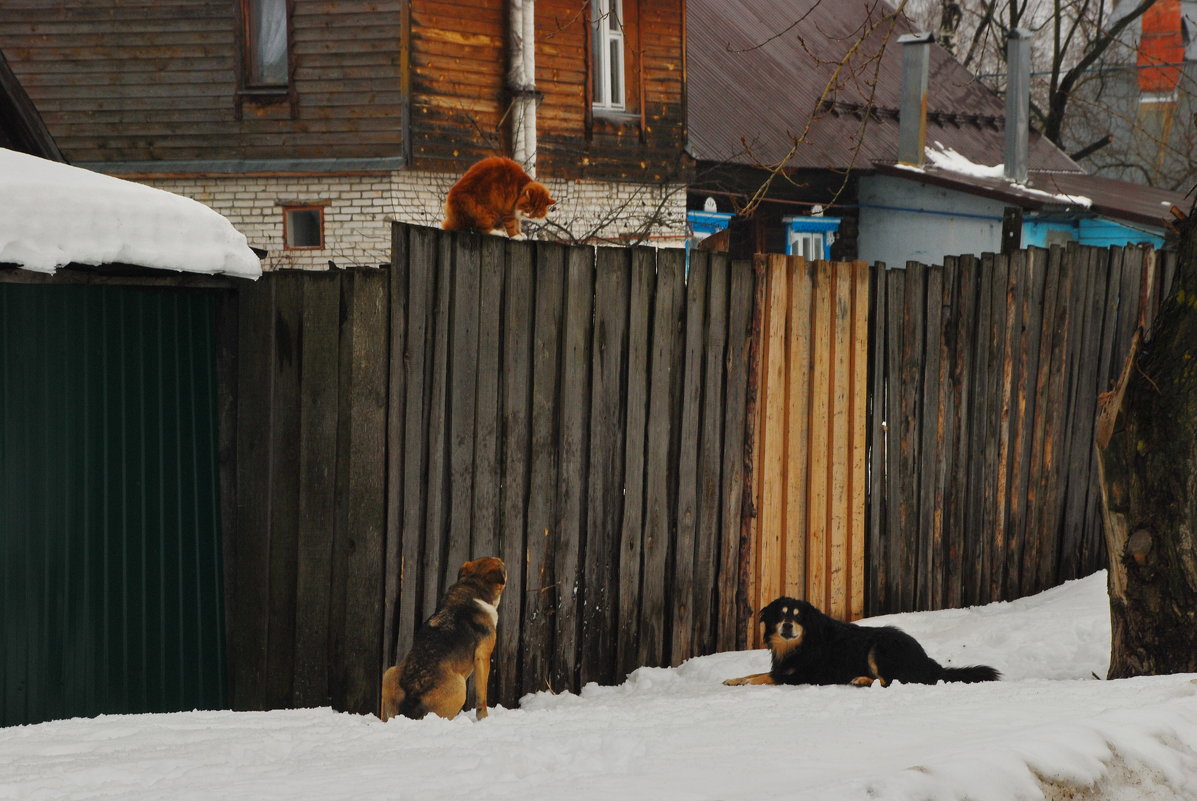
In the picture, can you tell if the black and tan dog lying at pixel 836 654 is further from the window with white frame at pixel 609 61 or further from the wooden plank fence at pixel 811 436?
the window with white frame at pixel 609 61

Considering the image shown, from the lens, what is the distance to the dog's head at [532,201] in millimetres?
8375

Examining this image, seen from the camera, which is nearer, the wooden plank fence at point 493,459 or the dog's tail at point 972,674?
the wooden plank fence at point 493,459

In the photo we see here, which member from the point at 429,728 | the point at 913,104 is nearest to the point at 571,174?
the point at 913,104

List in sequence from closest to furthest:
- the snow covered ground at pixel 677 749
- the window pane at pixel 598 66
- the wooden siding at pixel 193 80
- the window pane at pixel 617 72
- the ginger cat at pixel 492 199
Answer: the snow covered ground at pixel 677 749 → the ginger cat at pixel 492 199 → the wooden siding at pixel 193 80 → the window pane at pixel 598 66 → the window pane at pixel 617 72

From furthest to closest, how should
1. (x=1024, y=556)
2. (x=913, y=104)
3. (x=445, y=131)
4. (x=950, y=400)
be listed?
1. (x=913, y=104)
2. (x=445, y=131)
3. (x=1024, y=556)
4. (x=950, y=400)

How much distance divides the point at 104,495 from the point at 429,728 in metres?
1.97

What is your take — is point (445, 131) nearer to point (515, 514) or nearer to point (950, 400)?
point (950, 400)

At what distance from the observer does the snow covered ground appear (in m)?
3.53

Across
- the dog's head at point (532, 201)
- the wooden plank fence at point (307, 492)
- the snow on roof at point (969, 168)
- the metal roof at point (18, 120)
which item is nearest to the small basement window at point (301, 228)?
the metal roof at point (18, 120)

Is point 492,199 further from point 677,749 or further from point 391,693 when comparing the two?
point 677,749

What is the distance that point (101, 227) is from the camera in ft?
16.7

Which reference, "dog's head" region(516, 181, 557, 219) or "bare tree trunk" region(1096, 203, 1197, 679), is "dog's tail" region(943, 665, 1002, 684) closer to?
"bare tree trunk" region(1096, 203, 1197, 679)

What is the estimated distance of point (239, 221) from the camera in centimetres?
1680

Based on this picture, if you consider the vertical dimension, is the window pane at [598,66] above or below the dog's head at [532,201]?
above
